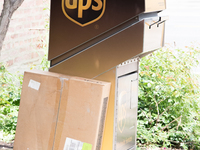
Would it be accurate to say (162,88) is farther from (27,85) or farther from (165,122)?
(27,85)

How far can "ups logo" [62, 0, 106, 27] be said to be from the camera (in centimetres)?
237

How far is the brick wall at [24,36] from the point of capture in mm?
4887

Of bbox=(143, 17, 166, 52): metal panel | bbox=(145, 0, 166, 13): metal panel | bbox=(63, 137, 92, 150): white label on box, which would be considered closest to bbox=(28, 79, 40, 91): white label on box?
bbox=(63, 137, 92, 150): white label on box

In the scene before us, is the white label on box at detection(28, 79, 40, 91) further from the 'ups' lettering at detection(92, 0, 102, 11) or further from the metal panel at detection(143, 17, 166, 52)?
the metal panel at detection(143, 17, 166, 52)

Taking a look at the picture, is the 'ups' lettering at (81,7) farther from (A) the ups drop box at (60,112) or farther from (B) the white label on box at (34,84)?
Result: (B) the white label on box at (34,84)

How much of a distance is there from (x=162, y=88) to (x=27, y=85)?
6.86 ft

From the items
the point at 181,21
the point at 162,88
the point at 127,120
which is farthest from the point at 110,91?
the point at 181,21

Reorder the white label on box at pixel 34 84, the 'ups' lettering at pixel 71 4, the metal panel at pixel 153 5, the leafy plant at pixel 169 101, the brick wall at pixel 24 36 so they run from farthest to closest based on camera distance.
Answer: the brick wall at pixel 24 36, the leafy plant at pixel 169 101, the white label on box at pixel 34 84, the 'ups' lettering at pixel 71 4, the metal panel at pixel 153 5

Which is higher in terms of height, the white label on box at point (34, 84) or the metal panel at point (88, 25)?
the metal panel at point (88, 25)

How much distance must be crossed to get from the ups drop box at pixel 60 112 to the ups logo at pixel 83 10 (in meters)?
0.51

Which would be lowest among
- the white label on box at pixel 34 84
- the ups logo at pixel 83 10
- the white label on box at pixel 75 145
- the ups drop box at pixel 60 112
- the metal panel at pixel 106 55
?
the white label on box at pixel 75 145

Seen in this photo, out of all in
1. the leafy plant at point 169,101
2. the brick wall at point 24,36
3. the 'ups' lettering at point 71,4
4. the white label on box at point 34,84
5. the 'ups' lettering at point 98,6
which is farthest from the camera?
the brick wall at point 24,36

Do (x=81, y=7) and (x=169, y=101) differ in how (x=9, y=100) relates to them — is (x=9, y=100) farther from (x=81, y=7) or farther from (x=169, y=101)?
(x=81, y=7)

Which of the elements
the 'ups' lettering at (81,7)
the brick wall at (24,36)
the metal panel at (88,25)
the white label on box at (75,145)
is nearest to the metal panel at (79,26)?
the metal panel at (88,25)
